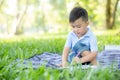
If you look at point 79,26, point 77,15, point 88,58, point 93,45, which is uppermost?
point 77,15

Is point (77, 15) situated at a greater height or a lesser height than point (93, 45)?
greater

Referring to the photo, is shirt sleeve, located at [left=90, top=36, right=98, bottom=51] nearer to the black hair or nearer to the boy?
the boy

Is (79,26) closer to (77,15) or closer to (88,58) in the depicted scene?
(77,15)

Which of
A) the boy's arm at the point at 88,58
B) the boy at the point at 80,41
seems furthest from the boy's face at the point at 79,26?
the boy's arm at the point at 88,58

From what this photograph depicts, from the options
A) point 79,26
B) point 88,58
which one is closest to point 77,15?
point 79,26

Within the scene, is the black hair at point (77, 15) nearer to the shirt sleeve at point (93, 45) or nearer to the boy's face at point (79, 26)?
the boy's face at point (79, 26)

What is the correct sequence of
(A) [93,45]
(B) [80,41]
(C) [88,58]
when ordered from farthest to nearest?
(B) [80,41] → (A) [93,45] → (C) [88,58]

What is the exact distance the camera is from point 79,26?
4.81m

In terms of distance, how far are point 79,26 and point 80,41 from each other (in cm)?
33

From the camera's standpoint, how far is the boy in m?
4.76

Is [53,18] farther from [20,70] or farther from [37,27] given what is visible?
[20,70]

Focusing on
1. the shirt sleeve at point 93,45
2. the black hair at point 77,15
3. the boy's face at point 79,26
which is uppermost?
the black hair at point 77,15

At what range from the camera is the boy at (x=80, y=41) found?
187 inches

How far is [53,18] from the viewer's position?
5288 centimetres
